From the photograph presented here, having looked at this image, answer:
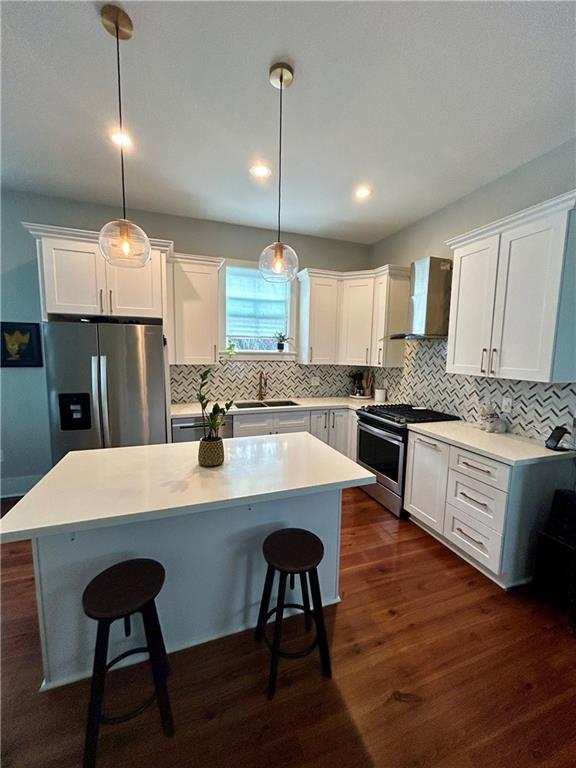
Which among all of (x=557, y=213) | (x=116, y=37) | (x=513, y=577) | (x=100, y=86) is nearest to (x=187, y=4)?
(x=116, y=37)

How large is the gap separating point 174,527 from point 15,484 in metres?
2.79

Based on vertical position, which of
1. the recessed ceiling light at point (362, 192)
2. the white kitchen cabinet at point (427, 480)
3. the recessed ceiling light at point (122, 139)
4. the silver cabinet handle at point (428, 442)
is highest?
the recessed ceiling light at point (362, 192)

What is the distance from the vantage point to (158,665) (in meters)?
1.22

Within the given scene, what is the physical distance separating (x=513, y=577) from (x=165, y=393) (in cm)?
302

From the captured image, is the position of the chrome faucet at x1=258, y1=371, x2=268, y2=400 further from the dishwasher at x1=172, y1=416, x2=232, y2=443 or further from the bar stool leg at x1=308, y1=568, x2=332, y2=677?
the bar stool leg at x1=308, y1=568, x2=332, y2=677

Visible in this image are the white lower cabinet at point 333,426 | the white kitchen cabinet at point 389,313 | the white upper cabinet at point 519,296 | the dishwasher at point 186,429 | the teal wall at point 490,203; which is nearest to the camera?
the white upper cabinet at point 519,296

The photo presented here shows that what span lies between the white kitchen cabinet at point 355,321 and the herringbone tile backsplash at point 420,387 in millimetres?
442

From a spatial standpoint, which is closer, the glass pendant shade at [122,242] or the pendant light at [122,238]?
the pendant light at [122,238]

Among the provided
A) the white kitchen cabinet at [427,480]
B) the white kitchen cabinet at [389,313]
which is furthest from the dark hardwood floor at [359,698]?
the white kitchen cabinet at [389,313]

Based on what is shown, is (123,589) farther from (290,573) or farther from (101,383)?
(101,383)

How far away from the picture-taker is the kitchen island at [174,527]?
1.29m

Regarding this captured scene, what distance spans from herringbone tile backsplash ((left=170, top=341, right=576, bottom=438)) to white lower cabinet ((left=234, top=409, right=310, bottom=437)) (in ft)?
2.06

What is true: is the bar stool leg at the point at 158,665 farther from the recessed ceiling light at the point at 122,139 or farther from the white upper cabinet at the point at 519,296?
the recessed ceiling light at the point at 122,139

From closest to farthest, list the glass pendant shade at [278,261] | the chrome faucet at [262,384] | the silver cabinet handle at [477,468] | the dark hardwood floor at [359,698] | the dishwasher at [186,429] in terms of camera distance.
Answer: the dark hardwood floor at [359,698] < the glass pendant shade at [278,261] < the silver cabinet handle at [477,468] < the dishwasher at [186,429] < the chrome faucet at [262,384]
